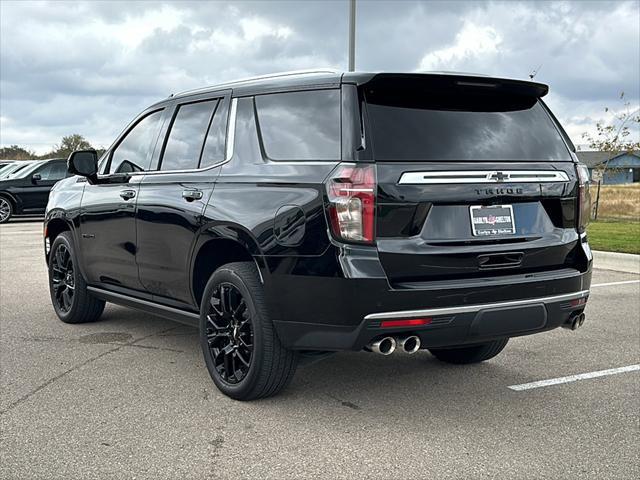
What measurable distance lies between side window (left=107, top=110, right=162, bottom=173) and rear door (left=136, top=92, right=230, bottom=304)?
24 cm

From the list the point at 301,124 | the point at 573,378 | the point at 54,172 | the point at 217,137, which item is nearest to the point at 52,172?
the point at 54,172

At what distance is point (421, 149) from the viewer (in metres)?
4.18

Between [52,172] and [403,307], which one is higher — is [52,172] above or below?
above

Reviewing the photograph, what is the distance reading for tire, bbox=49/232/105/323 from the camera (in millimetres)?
6742

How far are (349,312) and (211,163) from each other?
5.15 feet

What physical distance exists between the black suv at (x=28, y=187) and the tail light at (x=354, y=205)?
18.6 m

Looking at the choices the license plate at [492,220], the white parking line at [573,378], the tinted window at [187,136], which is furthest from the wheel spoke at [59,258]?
the license plate at [492,220]

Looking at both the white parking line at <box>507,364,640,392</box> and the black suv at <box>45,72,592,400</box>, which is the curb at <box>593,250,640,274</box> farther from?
the black suv at <box>45,72,592,400</box>

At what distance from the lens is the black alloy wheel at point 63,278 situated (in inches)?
272

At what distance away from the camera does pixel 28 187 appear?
70.0ft

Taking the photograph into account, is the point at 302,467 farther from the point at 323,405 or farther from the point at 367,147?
the point at 367,147

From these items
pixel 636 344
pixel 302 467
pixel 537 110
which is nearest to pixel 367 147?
pixel 537 110

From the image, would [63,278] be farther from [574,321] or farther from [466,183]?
[574,321]

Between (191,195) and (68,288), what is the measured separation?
8.29 ft
